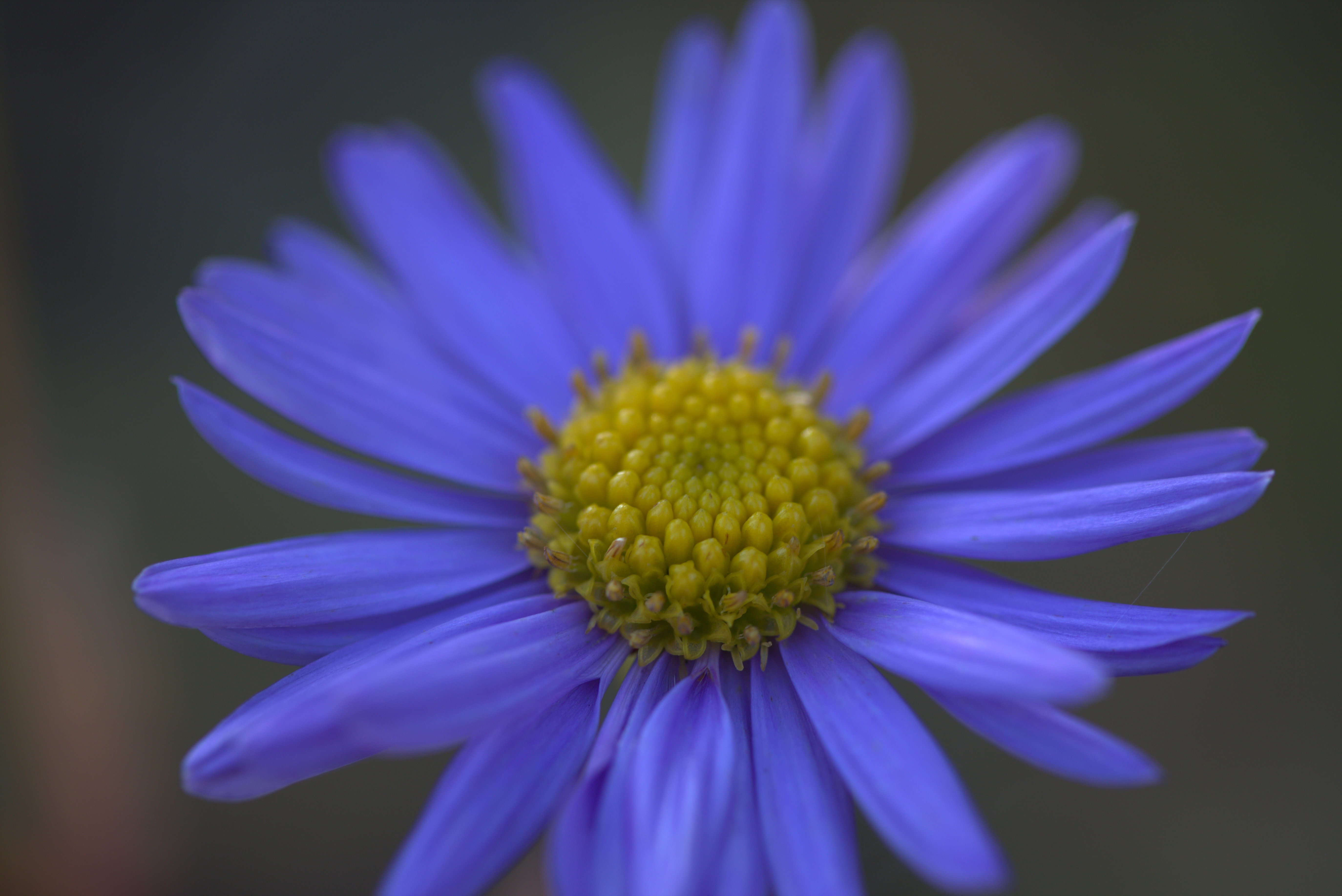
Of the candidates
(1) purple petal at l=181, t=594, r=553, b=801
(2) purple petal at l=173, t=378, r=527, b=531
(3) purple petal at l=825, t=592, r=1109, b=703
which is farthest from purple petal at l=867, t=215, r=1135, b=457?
(1) purple petal at l=181, t=594, r=553, b=801

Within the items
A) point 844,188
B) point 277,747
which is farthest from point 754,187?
point 277,747

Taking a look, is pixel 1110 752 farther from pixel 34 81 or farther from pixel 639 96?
pixel 34 81

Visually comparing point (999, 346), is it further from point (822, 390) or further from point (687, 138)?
point (687, 138)

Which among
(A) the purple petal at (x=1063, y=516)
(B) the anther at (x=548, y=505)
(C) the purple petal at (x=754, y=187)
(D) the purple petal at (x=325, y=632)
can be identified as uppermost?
(C) the purple petal at (x=754, y=187)

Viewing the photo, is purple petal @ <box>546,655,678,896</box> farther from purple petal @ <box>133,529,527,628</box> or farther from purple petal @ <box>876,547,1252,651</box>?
purple petal @ <box>876,547,1252,651</box>

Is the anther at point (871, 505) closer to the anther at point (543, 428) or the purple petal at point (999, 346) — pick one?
the purple petal at point (999, 346)

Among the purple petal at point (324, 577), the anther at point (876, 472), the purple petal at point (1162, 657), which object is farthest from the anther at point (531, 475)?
the purple petal at point (1162, 657)
